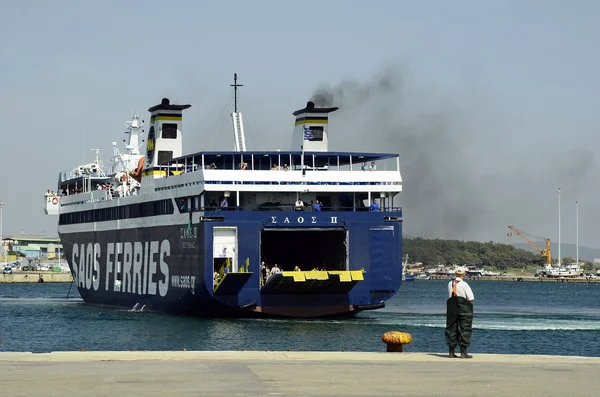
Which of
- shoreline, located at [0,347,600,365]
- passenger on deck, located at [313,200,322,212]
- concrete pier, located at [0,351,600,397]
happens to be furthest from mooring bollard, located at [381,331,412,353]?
passenger on deck, located at [313,200,322,212]

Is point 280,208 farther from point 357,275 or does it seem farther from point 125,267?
point 125,267

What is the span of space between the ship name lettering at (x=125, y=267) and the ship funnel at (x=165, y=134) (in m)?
4.51

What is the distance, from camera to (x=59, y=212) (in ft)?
242

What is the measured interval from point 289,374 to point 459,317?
506cm

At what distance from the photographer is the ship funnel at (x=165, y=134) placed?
186 feet

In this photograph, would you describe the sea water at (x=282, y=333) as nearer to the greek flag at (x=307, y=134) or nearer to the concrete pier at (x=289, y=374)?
the greek flag at (x=307, y=134)

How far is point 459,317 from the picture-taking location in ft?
73.8

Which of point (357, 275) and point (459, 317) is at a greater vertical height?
point (357, 275)

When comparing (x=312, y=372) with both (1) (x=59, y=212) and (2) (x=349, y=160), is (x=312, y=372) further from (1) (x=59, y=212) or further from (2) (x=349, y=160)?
(1) (x=59, y=212)

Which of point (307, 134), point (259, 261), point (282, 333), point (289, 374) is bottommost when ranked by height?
point (282, 333)

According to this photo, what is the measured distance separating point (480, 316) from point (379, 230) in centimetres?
1318

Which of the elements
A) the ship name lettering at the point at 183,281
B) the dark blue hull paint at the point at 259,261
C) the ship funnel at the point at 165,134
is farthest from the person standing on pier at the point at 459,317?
the ship funnel at the point at 165,134

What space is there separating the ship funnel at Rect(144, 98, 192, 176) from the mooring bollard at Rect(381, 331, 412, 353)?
33.7 m

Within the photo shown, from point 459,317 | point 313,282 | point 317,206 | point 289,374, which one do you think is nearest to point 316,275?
point 313,282
